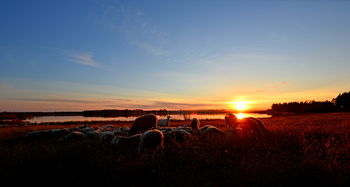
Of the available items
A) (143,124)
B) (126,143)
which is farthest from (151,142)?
(143,124)

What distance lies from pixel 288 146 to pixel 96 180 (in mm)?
6536

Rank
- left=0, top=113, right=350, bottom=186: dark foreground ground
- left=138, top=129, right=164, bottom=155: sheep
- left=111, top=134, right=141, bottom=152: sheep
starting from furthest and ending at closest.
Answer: left=111, top=134, right=141, bottom=152: sheep, left=138, top=129, right=164, bottom=155: sheep, left=0, top=113, right=350, bottom=186: dark foreground ground

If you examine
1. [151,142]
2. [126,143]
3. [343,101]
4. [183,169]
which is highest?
[343,101]

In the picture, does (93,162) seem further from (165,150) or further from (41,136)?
(41,136)

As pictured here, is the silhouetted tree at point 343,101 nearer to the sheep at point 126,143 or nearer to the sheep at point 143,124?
the sheep at point 143,124

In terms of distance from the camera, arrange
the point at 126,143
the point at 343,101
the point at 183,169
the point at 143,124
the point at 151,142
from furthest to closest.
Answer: the point at 343,101, the point at 143,124, the point at 126,143, the point at 151,142, the point at 183,169

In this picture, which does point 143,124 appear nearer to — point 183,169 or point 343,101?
point 183,169

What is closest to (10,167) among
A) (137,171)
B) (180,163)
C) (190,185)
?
(137,171)

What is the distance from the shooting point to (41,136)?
11688 mm

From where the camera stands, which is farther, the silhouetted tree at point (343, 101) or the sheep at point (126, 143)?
the silhouetted tree at point (343, 101)

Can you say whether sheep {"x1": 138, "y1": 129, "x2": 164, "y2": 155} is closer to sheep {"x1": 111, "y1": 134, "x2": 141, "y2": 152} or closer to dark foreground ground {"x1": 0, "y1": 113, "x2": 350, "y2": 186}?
dark foreground ground {"x1": 0, "y1": 113, "x2": 350, "y2": 186}

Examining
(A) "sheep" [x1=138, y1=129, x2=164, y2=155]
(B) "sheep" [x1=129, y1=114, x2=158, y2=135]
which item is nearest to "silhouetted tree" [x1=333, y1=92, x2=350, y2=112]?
(B) "sheep" [x1=129, y1=114, x2=158, y2=135]

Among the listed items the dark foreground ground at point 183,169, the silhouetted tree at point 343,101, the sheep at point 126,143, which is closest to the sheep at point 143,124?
the sheep at point 126,143

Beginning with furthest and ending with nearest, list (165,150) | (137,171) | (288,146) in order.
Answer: (288,146)
(165,150)
(137,171)
